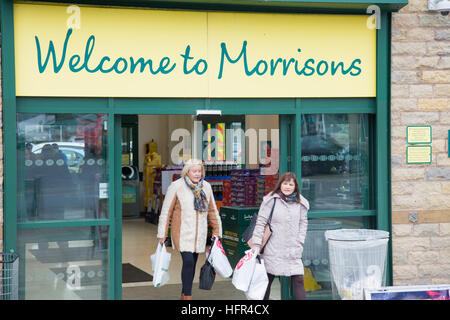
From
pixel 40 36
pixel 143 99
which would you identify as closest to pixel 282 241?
pixel 143 99

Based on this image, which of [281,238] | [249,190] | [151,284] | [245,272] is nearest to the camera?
[245,272]

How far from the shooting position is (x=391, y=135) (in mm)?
7453

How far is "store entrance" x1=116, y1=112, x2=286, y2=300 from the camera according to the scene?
902cm

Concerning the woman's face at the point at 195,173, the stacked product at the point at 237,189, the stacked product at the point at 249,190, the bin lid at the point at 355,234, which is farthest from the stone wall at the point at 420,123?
the stacked product at the point at 237,189

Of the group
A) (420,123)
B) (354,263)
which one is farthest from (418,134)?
(354,263)

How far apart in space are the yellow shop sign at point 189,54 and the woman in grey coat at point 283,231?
1.29 metres

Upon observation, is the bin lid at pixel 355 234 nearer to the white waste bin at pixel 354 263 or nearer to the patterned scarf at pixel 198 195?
the white waste bin at pixel 354 263

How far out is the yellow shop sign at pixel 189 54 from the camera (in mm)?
6672

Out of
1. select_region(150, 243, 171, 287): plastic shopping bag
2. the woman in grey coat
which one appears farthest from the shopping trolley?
the woman in grey coat

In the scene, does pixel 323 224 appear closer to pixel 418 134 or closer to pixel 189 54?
pixel 418 134

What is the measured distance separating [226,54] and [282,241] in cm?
218

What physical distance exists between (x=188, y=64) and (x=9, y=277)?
288 centimetres

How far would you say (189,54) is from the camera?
707 cm
